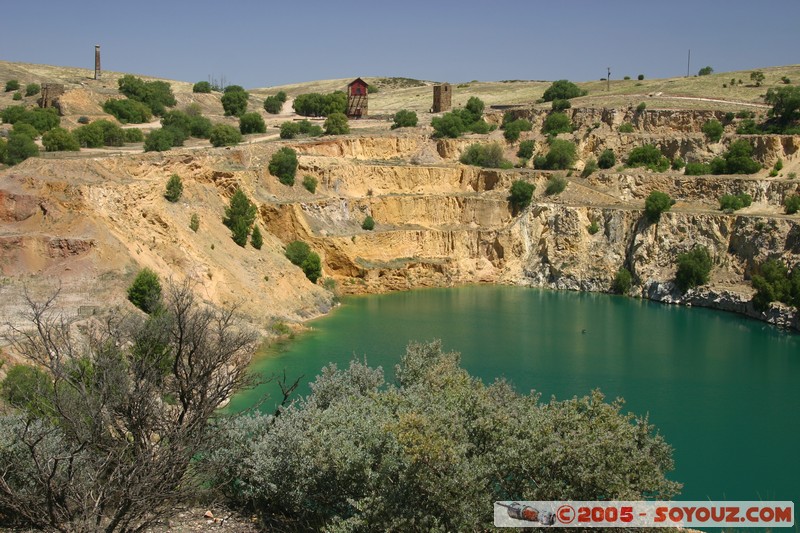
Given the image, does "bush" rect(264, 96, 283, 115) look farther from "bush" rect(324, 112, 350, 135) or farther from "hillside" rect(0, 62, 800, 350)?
"bush" rect(324, 112, 350, 135)

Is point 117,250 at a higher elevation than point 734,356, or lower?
higher

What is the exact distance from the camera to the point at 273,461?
1578 centimetres

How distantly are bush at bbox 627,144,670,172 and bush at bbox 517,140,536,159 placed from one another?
23.2ft

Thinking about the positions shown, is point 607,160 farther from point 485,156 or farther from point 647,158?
point 485,156

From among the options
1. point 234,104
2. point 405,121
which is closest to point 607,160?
point 405,121

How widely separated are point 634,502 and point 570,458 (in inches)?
46.7

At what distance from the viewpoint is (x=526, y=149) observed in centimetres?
5809

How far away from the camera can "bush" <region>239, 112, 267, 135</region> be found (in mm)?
58906

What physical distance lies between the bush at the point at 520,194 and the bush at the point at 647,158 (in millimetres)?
7753

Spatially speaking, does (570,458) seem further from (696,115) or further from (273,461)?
(696,115)

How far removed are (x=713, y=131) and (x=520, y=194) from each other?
14.7 metres

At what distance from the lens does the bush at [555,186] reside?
173 feet

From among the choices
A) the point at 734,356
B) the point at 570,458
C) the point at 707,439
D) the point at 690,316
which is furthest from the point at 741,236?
the point at 570,458

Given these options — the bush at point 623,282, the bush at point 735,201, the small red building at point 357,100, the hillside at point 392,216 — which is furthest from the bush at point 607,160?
the small red building at point 357,100
